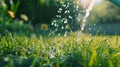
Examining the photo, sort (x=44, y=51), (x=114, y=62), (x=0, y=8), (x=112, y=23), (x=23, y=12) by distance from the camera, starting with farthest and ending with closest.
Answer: (x=112, y=23) < (x=23, y=12) < (x=0, y=8) < (x=44, y=51) < (x=114, y=62)

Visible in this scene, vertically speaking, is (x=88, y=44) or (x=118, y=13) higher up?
(x=118, y=13)

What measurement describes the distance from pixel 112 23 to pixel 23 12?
2.95m

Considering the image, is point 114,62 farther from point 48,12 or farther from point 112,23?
point 112,23

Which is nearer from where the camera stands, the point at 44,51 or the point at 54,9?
the point at 44,51

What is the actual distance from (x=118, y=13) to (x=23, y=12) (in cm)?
322

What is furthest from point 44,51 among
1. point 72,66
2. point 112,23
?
point 112,23

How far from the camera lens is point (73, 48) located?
3.44 m

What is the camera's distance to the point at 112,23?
1121 centimetres

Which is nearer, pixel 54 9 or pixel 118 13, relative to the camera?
pixel 54 9

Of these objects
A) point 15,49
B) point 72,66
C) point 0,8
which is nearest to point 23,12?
point 0,8

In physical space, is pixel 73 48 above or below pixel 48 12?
below

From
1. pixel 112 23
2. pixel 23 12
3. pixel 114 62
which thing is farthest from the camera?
pixel 112 23

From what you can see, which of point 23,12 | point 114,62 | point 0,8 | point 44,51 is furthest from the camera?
point 23,12

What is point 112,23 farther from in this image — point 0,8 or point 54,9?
point 0,8
